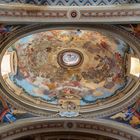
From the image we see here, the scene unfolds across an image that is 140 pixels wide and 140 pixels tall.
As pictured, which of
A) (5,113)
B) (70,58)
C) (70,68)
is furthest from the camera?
(70,68)

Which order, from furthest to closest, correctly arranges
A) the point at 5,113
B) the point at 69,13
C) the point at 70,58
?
the point at 70,58 → the point at 5,113 → the point at 69,13

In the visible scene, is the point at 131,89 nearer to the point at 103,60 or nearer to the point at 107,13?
the point at 103,60

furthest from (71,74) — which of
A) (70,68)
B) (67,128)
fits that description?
(67,128)

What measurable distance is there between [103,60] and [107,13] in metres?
3.42

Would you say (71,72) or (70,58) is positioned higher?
(70,58)

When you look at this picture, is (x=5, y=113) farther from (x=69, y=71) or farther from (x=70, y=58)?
(x=70, y=58)

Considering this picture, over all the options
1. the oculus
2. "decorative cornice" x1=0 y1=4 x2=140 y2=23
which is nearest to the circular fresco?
the oculus

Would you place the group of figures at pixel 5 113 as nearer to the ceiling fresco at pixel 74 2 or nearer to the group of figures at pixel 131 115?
the group of figures at pixel 131 115

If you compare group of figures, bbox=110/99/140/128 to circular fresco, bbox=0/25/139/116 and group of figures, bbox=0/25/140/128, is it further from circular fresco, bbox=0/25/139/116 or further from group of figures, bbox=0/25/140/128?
circular fresco, bbox=0/25/139/116

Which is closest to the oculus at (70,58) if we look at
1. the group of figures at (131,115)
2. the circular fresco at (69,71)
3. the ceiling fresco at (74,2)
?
the circular fresco at (69,71)

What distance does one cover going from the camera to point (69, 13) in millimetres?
12984

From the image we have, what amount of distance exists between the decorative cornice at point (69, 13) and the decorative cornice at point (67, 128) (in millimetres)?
4331

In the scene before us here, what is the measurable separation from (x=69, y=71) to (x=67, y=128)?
87.5 inches

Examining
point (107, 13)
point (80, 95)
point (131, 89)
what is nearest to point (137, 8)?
point (107, 13)
